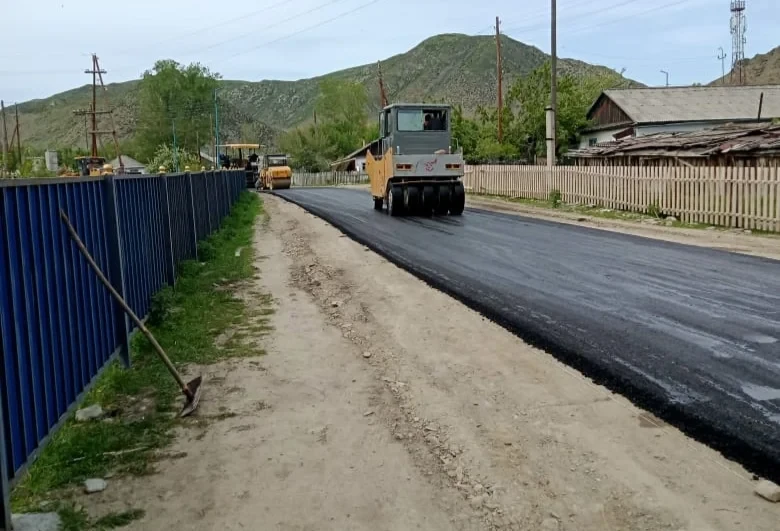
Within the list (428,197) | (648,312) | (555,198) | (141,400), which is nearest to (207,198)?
(428,197)

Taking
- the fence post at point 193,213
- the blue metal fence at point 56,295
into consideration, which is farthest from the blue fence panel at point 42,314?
the fence post at point 193,213

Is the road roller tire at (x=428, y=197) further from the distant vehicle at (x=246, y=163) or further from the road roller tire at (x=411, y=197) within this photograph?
the distant vehicle at (x=246, y=163)

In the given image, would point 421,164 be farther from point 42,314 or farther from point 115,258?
point 42,314

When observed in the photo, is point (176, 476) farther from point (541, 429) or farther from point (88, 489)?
point (541, 429)

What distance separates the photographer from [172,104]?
11269cm

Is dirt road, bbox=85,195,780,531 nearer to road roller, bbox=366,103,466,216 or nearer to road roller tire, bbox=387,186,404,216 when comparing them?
road roller tire, bbox=387,186,404,216

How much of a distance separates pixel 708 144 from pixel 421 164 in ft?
30.8

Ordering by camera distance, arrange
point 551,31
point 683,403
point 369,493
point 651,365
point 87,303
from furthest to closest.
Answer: point 551,31
point 651,365
point 87,303
point 683,403
point 369,493

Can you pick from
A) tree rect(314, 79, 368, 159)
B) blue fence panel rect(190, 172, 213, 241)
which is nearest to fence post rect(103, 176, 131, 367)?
blue fence panel rect(190, 172, 213, 241)

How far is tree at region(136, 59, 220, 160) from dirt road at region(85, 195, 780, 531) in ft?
359

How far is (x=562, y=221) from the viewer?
21984 mm

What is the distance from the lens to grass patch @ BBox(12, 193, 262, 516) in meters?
4.75

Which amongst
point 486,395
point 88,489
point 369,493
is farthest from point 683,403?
point 88,489

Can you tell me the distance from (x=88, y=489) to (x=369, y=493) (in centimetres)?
168
